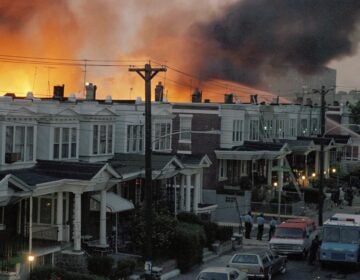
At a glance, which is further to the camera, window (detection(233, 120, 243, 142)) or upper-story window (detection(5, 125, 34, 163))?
window (detection(233, 120, 243, 142))

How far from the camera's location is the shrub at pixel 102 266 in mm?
25375

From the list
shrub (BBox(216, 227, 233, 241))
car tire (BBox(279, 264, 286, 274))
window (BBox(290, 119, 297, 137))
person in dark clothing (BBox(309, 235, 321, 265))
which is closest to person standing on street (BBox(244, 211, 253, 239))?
shrub (BBox(216, 227, 233, 241))

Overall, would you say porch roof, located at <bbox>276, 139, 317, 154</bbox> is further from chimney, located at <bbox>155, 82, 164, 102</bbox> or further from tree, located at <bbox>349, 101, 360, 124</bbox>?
tree, located at <bbox>349, 101, 360, 124</bbox>

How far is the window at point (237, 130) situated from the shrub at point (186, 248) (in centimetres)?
2143

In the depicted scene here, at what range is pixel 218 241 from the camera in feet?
112

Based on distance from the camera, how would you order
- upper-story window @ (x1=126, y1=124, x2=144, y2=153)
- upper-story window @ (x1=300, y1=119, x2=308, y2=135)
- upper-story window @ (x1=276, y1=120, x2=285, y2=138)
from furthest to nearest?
upper-story window @ (x1=300, y1=119, x2=308, y2=135), upper-story window @ (x1=276, y1=120, x2=285, y2=138), upper-story window @ (x1=126, y1=124, x2=144, y2=153)

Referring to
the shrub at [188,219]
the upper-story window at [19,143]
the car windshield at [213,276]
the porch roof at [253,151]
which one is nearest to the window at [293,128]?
the porch roof at [253,151]

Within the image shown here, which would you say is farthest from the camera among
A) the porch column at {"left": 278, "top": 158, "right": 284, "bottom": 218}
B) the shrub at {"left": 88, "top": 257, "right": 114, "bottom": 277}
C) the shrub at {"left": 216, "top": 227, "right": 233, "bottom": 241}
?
the porch column at {"left": 278, "top": 158, "right": 284, "bottom": 218}

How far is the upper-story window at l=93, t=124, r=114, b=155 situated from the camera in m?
34.9

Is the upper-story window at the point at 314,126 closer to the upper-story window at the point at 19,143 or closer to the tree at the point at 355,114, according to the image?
the tree at the point at 355,114

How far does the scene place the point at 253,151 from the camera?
50219 millimetres

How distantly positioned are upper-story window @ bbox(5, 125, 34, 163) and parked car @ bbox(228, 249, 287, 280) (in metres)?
8.56

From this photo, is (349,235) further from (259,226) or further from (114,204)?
(114,204)

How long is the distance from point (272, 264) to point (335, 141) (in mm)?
44618
